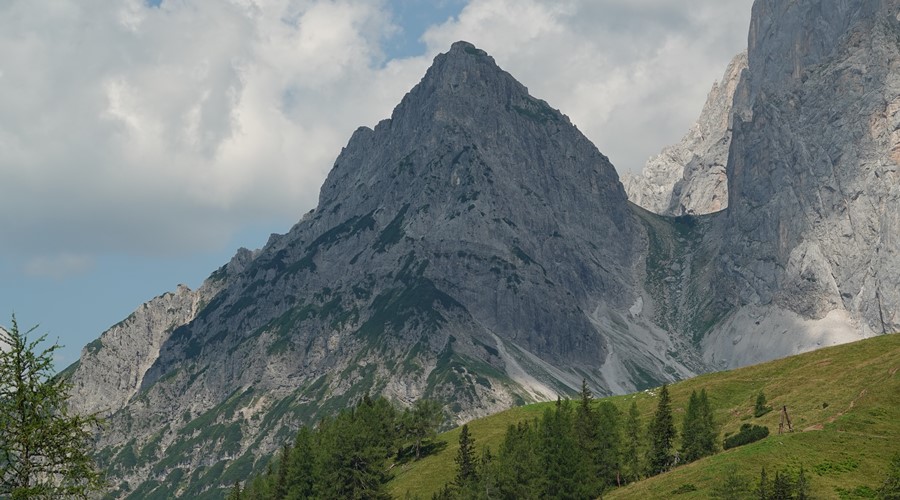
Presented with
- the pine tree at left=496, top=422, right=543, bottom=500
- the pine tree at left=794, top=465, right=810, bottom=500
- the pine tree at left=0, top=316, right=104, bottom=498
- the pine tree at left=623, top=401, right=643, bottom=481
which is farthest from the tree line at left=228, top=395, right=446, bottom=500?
the pine tree at left=0, top=316, right=104, bottom=498

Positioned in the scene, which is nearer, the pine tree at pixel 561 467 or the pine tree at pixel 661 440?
the pine tree at pixel 561 467

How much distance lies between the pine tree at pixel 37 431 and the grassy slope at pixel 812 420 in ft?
198

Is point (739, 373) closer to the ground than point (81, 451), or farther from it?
farther from it

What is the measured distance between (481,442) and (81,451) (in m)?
121

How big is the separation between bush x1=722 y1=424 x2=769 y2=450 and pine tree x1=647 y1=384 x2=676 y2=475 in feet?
32.6

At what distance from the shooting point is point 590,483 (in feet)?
352

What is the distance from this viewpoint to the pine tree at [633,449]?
110 meters

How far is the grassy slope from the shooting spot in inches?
3221

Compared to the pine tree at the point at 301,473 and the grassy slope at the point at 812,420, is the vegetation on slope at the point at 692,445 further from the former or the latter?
the pine tree at the point at 301,473

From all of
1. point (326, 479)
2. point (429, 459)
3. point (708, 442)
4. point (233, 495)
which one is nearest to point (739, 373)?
point (708, 442)

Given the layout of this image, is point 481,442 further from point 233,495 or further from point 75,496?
point 75,496

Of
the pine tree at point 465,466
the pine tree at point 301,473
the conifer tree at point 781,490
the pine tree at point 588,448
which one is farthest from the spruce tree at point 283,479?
the conifer tree at point 781,490

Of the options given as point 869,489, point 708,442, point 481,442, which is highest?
point 481,442

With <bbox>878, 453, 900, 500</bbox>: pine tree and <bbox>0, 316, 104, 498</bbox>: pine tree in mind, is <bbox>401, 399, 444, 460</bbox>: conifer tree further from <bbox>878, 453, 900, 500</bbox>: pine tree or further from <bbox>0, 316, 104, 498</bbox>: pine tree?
<bbox>0, 316, 104, 498</bbox>: pine tree
